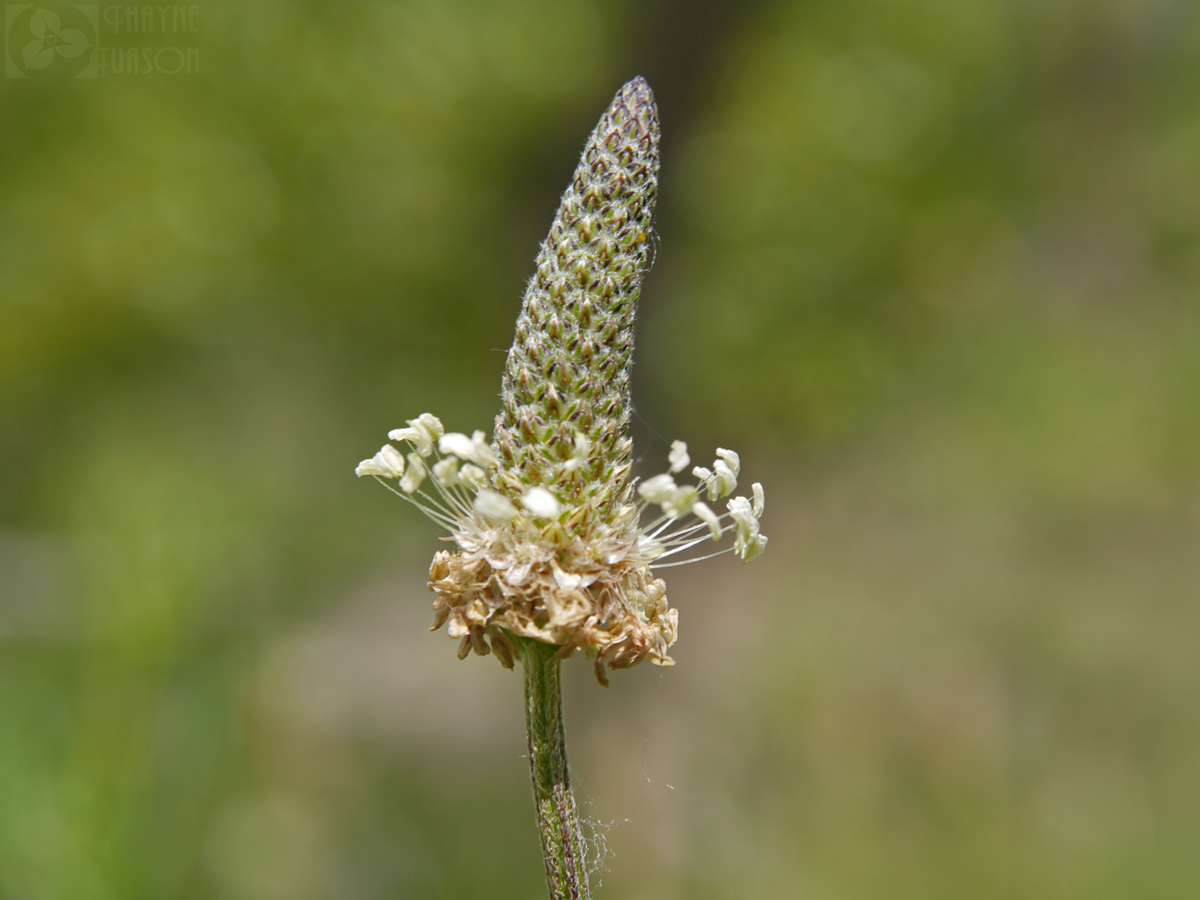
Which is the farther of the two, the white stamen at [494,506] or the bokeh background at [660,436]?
the bokeh background at [660,436]

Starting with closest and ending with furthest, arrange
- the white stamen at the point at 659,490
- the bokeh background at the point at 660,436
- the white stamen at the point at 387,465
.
Answer: the white stamen at the point at 659,490 → the white stamen at the point at 387,465 → the bokeh background at the point at 660,436

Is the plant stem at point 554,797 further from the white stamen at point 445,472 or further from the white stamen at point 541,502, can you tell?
the white stamen at point 445,472

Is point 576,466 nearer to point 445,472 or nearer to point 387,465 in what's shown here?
point 445,472

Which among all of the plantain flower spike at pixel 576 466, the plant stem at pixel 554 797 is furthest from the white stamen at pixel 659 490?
the plant stem at pixel 554 797

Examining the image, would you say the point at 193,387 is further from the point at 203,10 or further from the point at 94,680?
the point at 94,680
